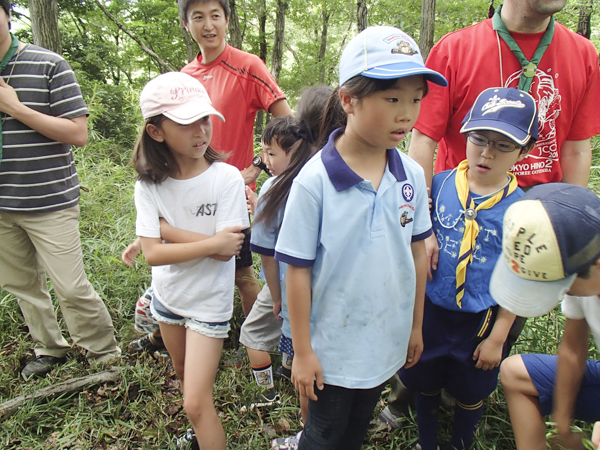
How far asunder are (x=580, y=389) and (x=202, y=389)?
61.6 inches

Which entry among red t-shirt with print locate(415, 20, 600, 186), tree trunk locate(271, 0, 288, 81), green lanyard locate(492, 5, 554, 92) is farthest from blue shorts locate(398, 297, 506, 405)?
tree trunk locate(271, 0, 288, 81)

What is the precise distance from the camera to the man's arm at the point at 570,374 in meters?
1.49

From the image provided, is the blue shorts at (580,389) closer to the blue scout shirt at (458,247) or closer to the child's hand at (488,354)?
the child's hand at (488,354)

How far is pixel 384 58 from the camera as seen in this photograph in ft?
4.05

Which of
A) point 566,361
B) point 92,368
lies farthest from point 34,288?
point 566,361

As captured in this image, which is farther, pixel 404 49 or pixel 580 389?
pixel 580 389

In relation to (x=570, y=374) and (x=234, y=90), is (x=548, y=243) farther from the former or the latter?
(x=234, y=90)

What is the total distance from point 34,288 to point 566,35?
11.6 feet

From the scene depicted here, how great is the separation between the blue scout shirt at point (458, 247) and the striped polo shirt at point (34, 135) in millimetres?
2283

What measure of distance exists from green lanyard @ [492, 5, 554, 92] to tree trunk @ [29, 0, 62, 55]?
5.57m

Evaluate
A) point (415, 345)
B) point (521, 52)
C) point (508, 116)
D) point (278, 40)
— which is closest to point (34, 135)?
point (415, 345)

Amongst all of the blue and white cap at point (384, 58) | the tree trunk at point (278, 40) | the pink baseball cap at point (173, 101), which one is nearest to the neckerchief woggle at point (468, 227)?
the blue and white cap at point (384, 58)

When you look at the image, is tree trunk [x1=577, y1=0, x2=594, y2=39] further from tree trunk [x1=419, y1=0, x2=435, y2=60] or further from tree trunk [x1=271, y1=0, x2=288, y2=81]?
tree trunk [x1=271, y1=0, x2=288, y2=81]

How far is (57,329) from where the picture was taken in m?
2.90
